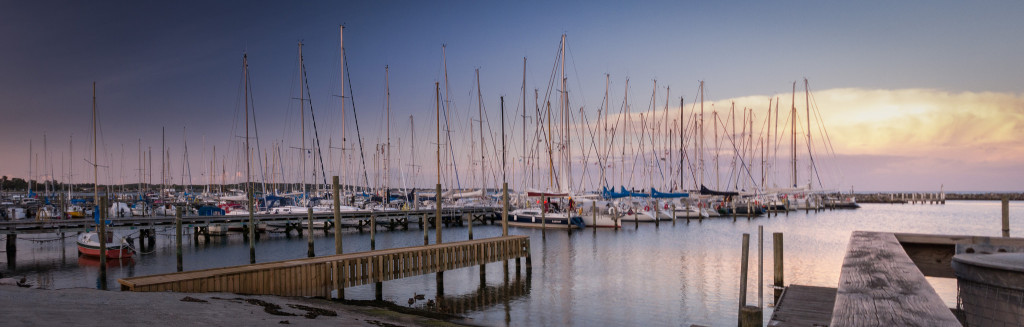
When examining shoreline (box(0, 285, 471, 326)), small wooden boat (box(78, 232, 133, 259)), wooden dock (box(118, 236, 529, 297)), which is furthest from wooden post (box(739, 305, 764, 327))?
small wooden boat (box(78, 232, 133, 259))

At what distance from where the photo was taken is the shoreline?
9484 millimetres

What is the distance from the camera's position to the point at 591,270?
33.3m

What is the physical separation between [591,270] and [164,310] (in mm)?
25030

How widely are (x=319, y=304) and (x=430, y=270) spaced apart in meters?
7.35

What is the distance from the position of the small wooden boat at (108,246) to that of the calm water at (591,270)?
0.76 meters

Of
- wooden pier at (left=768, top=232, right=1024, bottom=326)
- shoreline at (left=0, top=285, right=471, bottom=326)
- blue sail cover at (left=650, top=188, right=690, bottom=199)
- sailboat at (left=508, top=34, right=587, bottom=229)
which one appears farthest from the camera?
blue sail cover at (left=650, top=188, right=690, bottom=199)

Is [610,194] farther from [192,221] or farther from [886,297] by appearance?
[886,297]

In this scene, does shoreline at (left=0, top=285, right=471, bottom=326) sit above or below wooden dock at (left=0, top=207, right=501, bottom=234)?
above

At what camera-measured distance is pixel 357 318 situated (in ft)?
47.5

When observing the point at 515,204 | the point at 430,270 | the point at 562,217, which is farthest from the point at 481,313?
the point at 515,204

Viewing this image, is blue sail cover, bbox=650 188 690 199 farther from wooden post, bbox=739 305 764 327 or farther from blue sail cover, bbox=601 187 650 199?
wooden post, bbox=739 305 764 327

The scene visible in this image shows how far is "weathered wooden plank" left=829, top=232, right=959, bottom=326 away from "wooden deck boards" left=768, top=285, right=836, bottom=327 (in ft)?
19.2

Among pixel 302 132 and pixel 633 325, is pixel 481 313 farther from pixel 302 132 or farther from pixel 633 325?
pixel 302 132

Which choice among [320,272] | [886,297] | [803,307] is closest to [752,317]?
[886,297]
